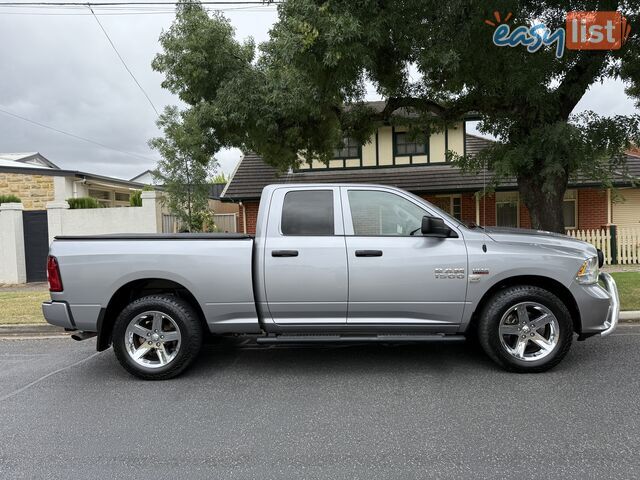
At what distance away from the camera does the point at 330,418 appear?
3.78 metres

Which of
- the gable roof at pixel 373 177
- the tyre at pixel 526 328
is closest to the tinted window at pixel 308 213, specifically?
the tyre at pixel 526 328

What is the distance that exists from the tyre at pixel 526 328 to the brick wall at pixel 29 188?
16.0 metres

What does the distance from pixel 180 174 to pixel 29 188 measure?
636 centimetres

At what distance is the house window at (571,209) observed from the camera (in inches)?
668

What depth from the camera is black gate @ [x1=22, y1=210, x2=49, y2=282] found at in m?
13.2

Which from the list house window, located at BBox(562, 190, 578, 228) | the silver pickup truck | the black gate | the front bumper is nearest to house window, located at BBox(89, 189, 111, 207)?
the black gate

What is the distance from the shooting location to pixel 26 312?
322 inches

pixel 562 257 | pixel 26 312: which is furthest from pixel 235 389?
pixel 26 312

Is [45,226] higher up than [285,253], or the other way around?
[45,226]

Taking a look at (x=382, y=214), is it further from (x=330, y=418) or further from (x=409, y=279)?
(x=330, y=418)

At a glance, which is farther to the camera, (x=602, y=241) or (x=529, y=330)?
(x=602, y=241)

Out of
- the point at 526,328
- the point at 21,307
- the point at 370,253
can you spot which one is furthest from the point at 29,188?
the point at 526,328

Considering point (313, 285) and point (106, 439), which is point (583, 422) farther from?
point (106, 439)

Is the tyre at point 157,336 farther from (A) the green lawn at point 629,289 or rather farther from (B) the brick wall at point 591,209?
(B) the brick wall at point 591,209
